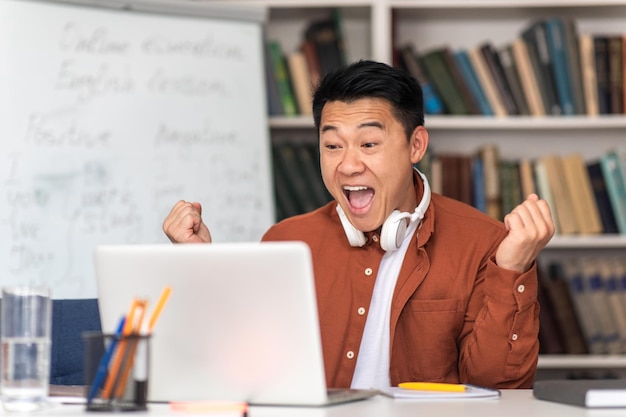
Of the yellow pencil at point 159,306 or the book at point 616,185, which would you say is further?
the book at point 616,185

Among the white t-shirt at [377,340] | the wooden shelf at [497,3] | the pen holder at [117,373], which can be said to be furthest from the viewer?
the wooden shelf at [497,3]

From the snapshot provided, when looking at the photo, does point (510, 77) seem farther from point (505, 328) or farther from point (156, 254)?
point (156, 254)

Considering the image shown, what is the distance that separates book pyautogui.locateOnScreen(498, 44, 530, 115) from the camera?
3.28 m

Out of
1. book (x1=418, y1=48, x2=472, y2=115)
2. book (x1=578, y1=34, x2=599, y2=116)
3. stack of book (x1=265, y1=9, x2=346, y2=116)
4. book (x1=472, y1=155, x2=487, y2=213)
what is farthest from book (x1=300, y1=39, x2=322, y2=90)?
book (x1=578, y1=34, x2=599, y2=116)

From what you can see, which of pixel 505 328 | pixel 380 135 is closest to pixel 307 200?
pixel 380 135

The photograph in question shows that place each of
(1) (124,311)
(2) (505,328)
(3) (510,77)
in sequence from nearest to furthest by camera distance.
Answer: (1) (124,311), (2) (505,328), (3) (510,77)

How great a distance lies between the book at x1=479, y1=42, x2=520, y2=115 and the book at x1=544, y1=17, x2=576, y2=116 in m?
0.16

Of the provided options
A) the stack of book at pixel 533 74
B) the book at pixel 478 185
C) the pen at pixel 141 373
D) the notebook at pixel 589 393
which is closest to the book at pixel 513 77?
the stack of book at pixel 533 74

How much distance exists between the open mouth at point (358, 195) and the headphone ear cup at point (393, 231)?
0.07m

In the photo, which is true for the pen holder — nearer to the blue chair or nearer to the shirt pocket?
the blue chair

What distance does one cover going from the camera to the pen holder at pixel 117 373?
3.95 feet

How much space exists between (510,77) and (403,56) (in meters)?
0.37

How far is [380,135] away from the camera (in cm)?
201

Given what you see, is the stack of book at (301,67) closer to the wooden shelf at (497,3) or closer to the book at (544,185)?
the wooden shelf at (497,3)
